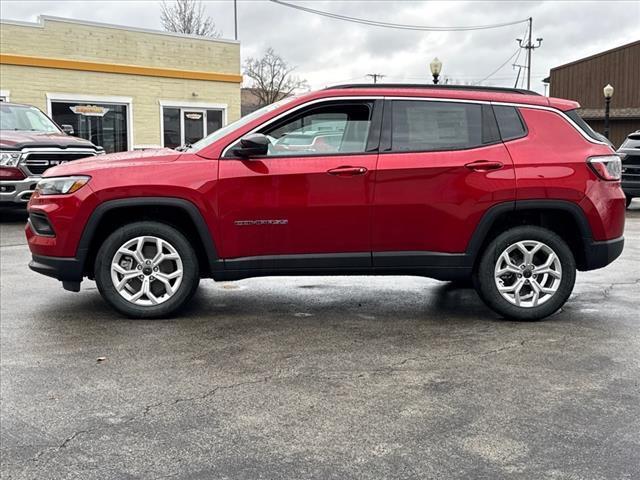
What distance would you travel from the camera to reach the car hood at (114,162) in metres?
5.43

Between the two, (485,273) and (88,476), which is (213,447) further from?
(485,273)

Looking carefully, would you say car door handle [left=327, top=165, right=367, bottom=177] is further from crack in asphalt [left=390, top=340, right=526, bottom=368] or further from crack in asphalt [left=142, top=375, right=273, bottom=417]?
crack in asphalt [left=142, top=375, right=273, bottom=417]

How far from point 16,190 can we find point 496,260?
29.5 ft

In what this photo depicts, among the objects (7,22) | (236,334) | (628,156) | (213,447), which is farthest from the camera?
(7,22)

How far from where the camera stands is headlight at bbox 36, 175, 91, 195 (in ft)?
17.7

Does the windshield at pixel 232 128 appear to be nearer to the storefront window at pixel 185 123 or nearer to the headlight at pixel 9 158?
the headlight at pixel 9 158

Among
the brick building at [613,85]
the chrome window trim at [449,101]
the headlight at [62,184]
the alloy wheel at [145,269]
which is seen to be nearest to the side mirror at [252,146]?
the chrome window trim at [449,101]

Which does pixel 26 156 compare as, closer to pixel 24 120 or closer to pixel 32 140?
pixel 32 140

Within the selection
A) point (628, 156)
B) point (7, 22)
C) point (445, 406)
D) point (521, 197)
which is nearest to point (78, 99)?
point (7, 22)

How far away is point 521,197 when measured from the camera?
5.41 m

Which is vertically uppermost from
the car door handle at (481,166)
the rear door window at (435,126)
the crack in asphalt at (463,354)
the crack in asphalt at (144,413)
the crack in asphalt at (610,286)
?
the rear door window at (435,126)

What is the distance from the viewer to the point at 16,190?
1165cm

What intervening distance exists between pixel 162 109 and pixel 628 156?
13923 millimetres

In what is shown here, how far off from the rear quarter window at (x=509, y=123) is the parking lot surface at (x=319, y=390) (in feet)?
4.92
